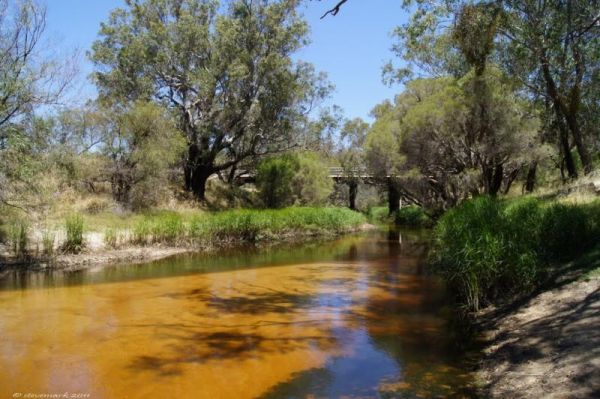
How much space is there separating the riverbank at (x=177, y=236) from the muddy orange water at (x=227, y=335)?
1610 millimetres

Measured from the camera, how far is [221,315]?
10523 mm

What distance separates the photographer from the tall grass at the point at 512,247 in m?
9.20

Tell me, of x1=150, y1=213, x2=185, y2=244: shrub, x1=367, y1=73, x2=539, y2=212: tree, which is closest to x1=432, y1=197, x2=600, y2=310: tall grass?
x1=367, y1=73, x2=539, y2=212: tree

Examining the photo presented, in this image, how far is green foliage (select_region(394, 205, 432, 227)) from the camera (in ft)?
124

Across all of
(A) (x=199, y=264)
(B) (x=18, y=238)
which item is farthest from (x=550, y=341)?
(B) (x=18, y=238)

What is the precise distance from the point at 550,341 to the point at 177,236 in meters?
16.3

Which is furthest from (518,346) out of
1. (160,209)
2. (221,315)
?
(160,209)

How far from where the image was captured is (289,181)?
3303 centimetres

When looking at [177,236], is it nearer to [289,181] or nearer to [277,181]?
[277,181]

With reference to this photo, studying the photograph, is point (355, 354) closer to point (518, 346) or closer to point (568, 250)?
point (518, 346)

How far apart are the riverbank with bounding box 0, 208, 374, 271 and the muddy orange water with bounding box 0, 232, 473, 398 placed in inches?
63.4

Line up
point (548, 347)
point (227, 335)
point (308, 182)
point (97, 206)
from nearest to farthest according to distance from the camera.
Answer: point (548, 347) < point (227, 335) < point (97, 206) < point (308, 182)

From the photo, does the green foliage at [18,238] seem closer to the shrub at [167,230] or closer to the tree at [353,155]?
the shrub at [167,230]

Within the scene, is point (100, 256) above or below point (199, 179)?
below
